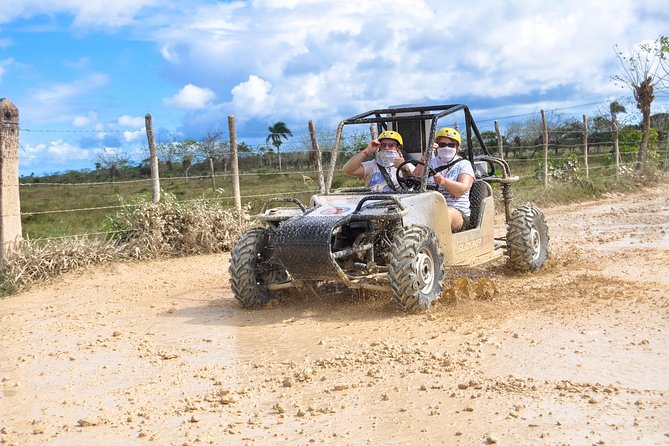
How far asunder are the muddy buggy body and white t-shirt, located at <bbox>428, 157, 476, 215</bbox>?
186 mm

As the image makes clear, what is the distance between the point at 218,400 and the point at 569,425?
6.84 feet

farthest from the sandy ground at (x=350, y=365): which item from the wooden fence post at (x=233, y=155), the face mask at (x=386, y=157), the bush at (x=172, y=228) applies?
the wooden fence post at (x=233, y=155)

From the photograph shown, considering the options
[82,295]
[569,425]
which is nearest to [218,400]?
[569,425]

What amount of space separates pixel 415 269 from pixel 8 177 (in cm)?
603

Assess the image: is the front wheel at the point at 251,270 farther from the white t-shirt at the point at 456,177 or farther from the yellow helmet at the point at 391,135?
the white t-shirt at the point at 456,177

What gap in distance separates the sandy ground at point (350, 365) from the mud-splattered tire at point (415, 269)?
19 centimetres

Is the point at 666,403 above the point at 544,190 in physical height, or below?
below

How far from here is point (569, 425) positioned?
165 inches

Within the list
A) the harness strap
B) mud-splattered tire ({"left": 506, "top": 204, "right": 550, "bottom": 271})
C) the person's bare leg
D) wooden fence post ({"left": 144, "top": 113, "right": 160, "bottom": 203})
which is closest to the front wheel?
the harness strap

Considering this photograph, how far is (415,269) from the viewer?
674 cm

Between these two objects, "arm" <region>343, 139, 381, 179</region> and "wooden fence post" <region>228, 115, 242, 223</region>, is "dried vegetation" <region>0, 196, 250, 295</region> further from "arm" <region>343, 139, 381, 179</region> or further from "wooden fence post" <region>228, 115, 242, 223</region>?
"arm" <region>343, 139, 381, 179</region>

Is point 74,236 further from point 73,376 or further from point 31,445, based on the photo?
point 31,445

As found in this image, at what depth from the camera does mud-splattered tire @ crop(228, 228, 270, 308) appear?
24.4ft

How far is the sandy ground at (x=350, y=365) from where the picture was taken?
14.3ft
